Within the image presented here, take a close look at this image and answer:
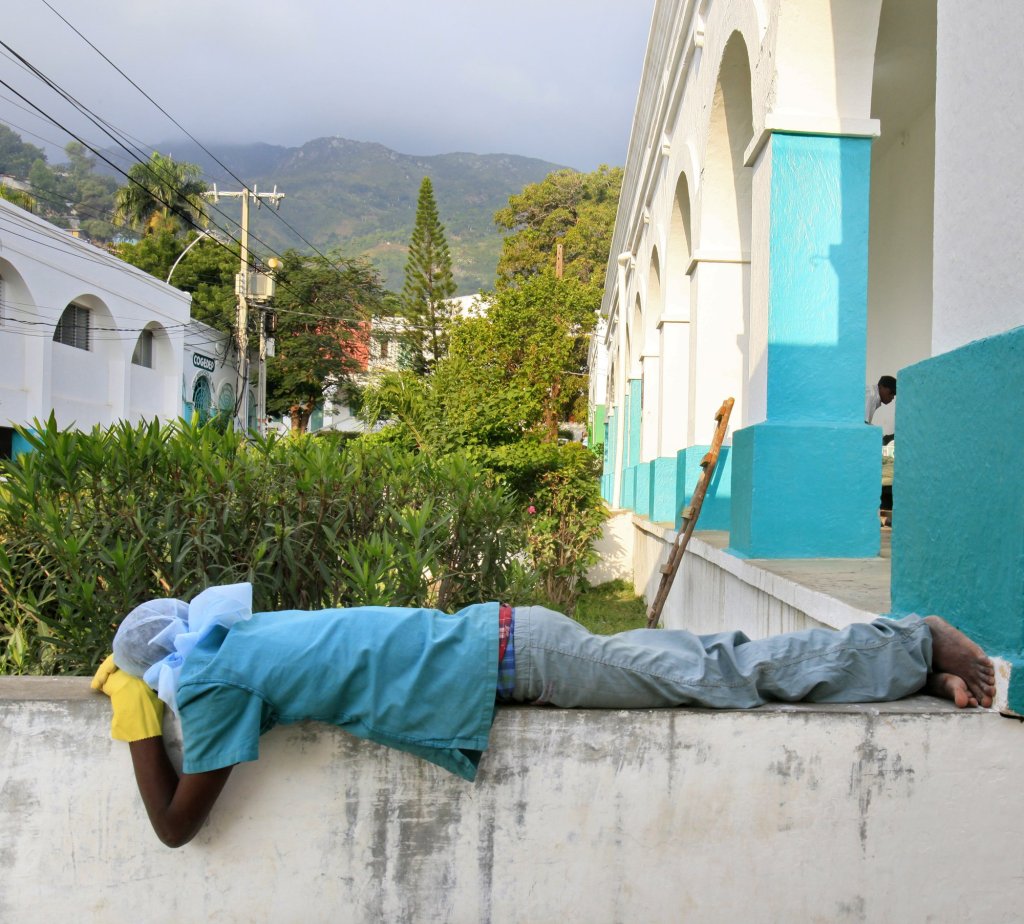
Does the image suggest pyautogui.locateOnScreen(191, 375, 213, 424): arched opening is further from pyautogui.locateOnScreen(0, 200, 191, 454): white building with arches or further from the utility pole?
pyautogui.locateOnScreen(0, 200, 191, 454): white building with arches

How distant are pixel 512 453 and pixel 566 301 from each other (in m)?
10.5

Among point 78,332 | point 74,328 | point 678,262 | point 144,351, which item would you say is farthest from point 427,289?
point 678,262

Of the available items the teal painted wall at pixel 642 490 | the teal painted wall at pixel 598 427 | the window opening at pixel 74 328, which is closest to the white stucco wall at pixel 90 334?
the window opening at pixel 74 328

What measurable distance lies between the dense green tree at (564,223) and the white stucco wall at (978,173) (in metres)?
30.0

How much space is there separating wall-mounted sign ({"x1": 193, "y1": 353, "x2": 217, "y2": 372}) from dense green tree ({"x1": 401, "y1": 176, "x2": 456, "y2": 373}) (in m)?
6.67

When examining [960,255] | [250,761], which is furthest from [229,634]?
[960,255]

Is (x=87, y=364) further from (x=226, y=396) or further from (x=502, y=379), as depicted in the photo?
(x=502, y=379)

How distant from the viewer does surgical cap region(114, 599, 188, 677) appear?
1923 mm

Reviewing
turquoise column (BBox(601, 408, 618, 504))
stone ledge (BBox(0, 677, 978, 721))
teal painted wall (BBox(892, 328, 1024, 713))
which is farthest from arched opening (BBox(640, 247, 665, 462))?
stone ledge (BBox(0, 677, 978, 721))

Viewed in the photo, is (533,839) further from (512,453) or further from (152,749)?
(512,453)

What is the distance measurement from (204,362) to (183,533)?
2447 cm

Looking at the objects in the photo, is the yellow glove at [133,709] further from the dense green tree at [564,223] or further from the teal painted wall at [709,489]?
the dense green tree at [564,223]

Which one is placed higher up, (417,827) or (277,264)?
(277,264)

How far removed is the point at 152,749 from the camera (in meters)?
1.90
